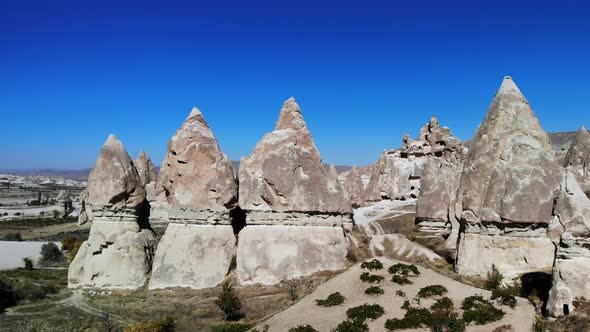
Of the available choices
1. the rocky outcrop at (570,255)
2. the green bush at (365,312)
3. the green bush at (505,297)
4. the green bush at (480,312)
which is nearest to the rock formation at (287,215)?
the green bush at (365,312)

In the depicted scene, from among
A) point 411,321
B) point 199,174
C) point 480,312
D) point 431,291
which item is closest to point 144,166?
point 199,174

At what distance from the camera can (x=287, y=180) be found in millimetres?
19656

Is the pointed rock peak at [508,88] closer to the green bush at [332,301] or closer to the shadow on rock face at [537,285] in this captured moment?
the shadow on rock face at [537,285]

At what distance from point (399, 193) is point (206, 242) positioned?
30055 mm

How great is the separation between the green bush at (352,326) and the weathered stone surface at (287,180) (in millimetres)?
6434

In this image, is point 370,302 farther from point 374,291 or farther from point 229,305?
point 229,305

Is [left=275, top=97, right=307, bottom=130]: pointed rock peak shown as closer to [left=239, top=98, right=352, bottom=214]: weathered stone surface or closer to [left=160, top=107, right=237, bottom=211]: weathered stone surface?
[left=239, top=98, right=352, bottom=214]: weathered stone surface

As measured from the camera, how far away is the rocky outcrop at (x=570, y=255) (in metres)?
12.8

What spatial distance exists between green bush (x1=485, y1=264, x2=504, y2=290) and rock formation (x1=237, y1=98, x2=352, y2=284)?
5.44 meters

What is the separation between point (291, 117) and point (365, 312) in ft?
30.9

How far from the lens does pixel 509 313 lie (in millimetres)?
13664

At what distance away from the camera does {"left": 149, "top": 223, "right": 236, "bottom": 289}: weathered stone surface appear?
19422 millimetres

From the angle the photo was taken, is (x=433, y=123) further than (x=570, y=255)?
Yes

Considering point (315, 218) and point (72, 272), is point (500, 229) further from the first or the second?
point (72, 272)
